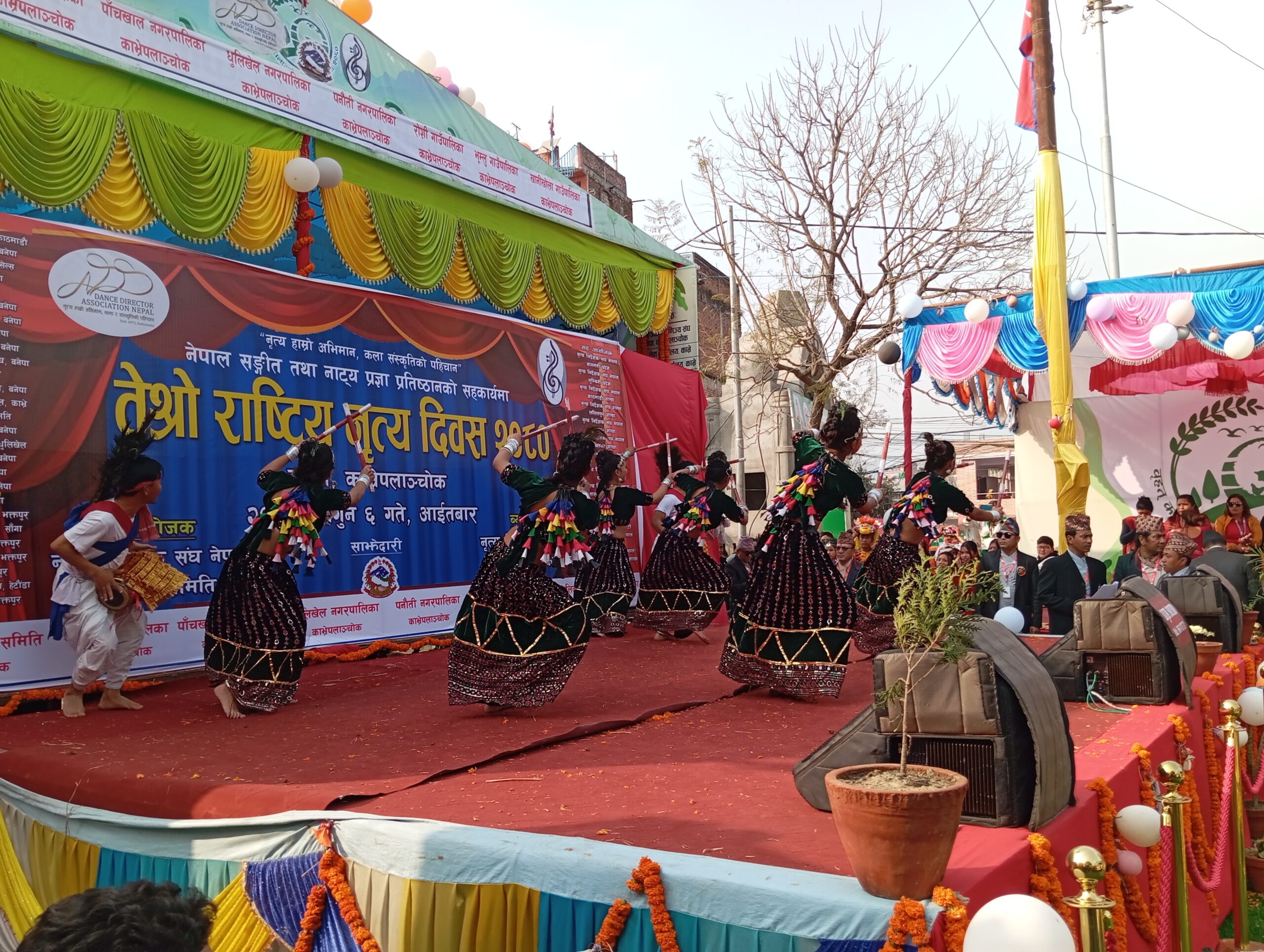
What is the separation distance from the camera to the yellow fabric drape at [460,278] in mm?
8203

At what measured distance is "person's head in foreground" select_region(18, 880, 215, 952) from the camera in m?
1.50

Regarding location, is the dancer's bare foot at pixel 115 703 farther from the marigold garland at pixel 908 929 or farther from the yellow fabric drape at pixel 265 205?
the marigold garland at pixel 908 929

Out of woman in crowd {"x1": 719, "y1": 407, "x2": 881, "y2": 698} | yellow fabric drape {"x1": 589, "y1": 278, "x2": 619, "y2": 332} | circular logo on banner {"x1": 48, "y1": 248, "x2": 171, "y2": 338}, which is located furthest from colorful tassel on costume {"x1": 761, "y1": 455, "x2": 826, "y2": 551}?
yellow fabric drape {"x1": 589, "y1": 278, "x2": 619, "y2": 332}

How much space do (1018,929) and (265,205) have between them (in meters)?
6.36

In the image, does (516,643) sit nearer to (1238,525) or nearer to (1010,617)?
(1010,617)

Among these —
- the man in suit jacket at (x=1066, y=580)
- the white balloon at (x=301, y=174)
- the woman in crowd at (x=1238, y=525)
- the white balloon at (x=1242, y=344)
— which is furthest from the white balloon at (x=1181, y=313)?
the white balloon at (x=301, y=174)

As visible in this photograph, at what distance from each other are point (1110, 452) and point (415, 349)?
825 centimetres

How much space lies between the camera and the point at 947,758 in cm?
287

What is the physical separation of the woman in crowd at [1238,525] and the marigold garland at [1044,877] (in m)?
8.52

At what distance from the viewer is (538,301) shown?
29.6ft

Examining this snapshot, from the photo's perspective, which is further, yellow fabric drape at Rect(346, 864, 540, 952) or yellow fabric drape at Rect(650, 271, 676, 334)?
yellow fabric drape at Rect(650, 271, 676, 334)

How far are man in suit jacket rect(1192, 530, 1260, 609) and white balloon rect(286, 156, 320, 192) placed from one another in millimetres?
6245

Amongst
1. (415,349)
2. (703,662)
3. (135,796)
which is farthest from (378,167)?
(135,796)

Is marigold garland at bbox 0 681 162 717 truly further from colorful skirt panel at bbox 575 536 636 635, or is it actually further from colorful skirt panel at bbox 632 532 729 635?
colorful skirt panel at bbox 632 532 729 635
